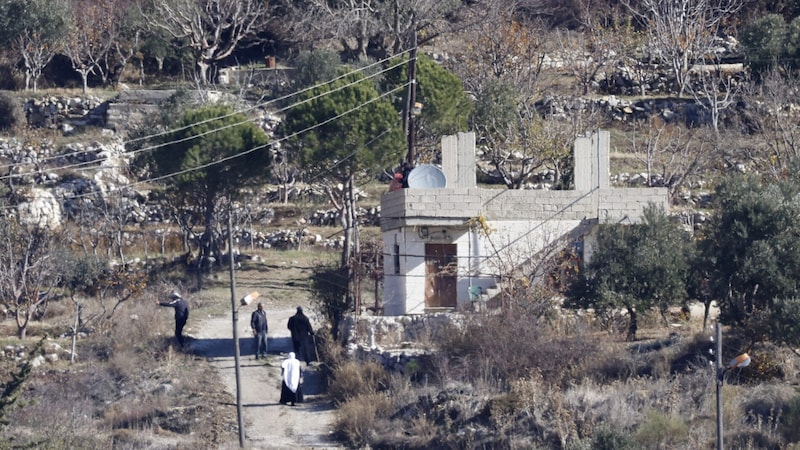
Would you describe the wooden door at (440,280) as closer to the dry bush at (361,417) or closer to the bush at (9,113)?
the dry bush at (361,417)

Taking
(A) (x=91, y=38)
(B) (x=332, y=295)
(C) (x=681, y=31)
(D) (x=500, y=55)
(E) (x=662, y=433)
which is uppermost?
(A) (x=91, y=38)

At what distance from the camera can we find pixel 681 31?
55.3m

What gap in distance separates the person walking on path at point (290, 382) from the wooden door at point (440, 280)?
445 centimetres

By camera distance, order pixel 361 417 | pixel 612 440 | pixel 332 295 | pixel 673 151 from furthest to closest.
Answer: pixel 673 151 < pixel 332 295 < pixel 361 417 < pixel 612 440

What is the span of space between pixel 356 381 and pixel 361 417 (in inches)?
64.6

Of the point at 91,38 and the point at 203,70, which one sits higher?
the point at 91,38

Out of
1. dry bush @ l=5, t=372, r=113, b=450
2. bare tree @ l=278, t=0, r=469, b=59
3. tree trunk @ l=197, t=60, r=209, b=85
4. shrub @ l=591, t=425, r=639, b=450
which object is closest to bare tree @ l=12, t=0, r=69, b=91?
tree trunk @ l=197, t=60, r=209, b=85

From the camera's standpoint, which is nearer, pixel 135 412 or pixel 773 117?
pixel 135 412

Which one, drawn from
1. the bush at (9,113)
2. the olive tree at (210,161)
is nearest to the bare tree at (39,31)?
the bush at (9,113)

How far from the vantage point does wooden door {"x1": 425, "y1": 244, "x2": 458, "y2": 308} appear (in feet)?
104

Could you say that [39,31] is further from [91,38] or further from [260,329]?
[260,329]

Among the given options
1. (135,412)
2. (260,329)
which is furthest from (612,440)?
(260,329)

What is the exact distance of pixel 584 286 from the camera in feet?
97.9

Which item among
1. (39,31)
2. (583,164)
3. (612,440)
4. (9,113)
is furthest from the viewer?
(39,31)
